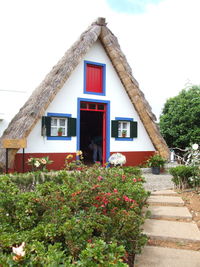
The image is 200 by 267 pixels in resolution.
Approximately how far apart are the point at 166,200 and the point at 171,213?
837 millimetres

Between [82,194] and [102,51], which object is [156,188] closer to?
[82,194]

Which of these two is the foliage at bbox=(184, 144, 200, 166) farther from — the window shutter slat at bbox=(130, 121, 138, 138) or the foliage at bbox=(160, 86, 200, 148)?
the foliage at bbox=(160, 86, 200, 148)

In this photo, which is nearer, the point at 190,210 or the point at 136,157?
the point at 190,210

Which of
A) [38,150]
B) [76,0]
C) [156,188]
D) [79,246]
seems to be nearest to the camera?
[79,246]

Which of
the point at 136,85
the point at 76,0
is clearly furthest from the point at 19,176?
the point at 136,85

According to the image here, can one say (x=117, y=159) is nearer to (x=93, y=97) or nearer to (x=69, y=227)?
(x=93, y=97)

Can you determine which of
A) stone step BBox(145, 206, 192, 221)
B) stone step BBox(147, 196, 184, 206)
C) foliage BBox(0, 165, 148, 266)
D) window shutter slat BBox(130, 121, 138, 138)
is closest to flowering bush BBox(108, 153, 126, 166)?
window shutter slat BBox(130, 121, 138, 138)

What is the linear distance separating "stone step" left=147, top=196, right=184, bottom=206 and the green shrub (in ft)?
2.98

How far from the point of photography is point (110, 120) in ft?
35.8

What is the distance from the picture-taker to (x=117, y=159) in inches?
409

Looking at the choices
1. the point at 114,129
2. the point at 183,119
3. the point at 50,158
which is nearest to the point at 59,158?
the point at 50,158

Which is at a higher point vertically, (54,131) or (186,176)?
(54,131)

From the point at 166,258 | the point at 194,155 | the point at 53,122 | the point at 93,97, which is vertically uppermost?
the point at 93,97

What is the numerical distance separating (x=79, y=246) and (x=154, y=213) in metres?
2.59
